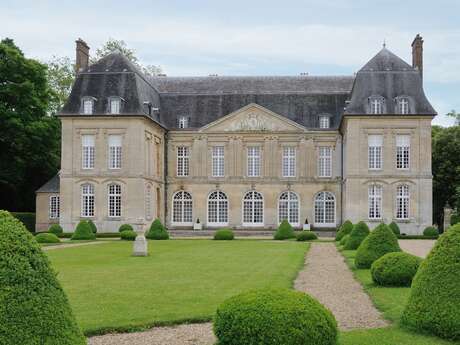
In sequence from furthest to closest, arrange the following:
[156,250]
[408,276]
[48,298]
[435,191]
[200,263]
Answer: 1. [435,191]
2. [156,250]
3. [200,263]
4. [408,276]
5. [48,298]

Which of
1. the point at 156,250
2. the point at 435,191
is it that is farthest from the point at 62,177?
the point at 435,191

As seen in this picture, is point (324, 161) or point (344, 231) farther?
point (324, 161)

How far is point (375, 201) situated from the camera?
35.6 meters

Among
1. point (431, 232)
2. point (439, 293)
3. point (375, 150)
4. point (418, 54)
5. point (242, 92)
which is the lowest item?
point (431, 232)

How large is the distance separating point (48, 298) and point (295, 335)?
8.40ft

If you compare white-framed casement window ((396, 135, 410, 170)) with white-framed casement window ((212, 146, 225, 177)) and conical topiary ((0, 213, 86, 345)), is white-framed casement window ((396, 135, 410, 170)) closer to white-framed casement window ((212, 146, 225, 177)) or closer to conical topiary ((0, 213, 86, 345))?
white-framed casement window ((212, 146, 225, 177))

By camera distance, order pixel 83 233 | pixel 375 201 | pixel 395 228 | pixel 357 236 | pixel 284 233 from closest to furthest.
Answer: pixel 357 236 → pixel 83 233 → pixel 284 233 → pixel 395 228 → pixel 375 201

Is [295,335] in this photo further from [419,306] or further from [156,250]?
[156,250]

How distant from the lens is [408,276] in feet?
40.7

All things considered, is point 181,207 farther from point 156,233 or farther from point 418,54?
point 418,54

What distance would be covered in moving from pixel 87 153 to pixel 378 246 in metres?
23.4

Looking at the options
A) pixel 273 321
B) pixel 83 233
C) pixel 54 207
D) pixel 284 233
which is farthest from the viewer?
pixel 54 207

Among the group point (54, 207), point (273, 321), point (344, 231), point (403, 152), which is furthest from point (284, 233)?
point (273, 321)

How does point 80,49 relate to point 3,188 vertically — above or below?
above
